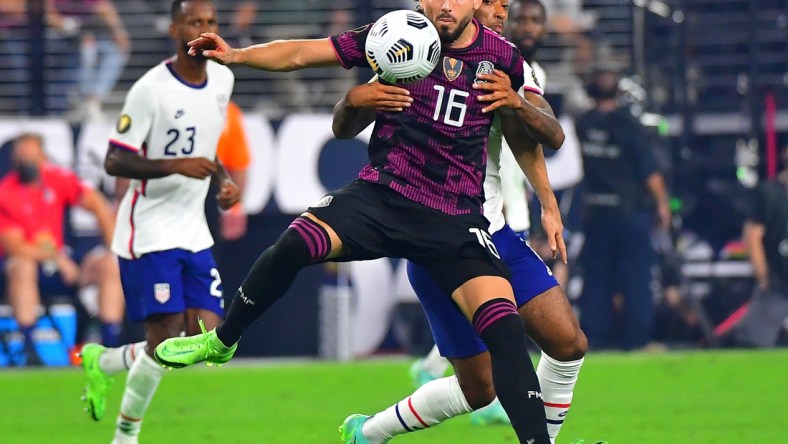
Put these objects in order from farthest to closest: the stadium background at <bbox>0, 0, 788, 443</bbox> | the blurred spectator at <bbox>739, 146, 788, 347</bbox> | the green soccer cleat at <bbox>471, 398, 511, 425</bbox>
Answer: the blurred spectator at <bbox>739, 146, 788, 347</bbox>, the stadium background at <bbox>0, 0, 788, 443</bbox>, the green soccer cleat at <bbox>471, 398, 511, 425</bbox>

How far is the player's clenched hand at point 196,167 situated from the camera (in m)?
8.51

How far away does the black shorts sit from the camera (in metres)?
6.61

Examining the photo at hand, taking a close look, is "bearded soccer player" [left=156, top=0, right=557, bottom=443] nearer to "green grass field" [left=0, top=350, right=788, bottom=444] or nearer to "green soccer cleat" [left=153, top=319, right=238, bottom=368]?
"green soccer cleat" [left=153, top=319, right=238, bottom=368]

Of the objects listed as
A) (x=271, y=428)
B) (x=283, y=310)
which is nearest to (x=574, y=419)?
(x=271, y=428)

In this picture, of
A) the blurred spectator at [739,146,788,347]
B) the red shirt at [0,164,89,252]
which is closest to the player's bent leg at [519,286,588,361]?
the red shirt at [0,164,89,252]

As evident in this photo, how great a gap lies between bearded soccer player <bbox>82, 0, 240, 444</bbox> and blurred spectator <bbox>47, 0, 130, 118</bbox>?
25.5 feet

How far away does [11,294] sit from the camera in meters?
14.9

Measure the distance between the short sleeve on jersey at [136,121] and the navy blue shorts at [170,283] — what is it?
708 millimetres

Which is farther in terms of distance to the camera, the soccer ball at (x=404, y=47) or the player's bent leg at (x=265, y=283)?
the player's bent leg at (x=265, y=283)

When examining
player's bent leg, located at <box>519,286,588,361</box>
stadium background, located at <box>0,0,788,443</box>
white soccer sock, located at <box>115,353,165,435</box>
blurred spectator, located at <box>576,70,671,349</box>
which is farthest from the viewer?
stadium background, located at <box>0,0,788,443</box>

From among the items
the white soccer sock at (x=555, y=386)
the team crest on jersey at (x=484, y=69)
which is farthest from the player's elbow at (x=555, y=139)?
the white soccer sock at (x=555, y=386)

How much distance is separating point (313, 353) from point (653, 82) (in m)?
5.28

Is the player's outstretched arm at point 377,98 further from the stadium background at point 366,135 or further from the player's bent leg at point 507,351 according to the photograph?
the stadium background at point 366,135

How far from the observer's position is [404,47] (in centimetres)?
636
